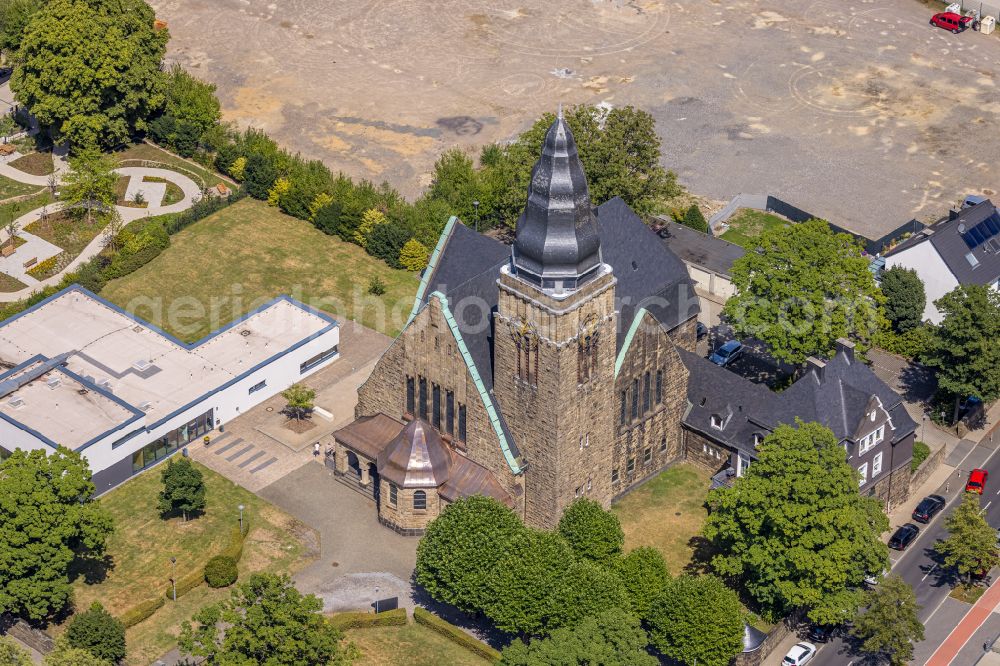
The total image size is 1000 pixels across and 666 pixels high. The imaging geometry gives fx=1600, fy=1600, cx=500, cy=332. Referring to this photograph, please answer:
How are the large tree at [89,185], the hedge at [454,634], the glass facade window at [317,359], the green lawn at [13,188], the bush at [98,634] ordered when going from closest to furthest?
the bush at [98,634], the hedge at [454,634], the glass facade window at [317,359], the large tree at [89,185], the green lawn at [13,188]

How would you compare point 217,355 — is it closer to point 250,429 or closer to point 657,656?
point 250,429

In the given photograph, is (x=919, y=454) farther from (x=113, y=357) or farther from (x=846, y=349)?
(x=113, y=357)

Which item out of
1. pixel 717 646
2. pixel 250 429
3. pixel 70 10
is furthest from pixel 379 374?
pixel 70 10

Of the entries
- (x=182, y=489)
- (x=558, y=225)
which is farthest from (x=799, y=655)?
(x=182, y=489)

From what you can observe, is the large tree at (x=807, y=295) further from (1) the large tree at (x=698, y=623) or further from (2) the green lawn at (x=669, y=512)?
(1) the large tree at (x=698, y=623)

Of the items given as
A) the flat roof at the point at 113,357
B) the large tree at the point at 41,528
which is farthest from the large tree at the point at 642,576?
the flat roof at the point at 113,357

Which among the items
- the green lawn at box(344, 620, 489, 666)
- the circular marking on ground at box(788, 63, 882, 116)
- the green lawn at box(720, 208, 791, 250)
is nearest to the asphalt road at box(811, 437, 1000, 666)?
the green lawn at box(344, 620, 489, 666)

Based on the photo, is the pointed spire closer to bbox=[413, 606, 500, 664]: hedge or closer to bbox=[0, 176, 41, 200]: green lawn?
bbox=[413, 606, 500, 664]: hedge
